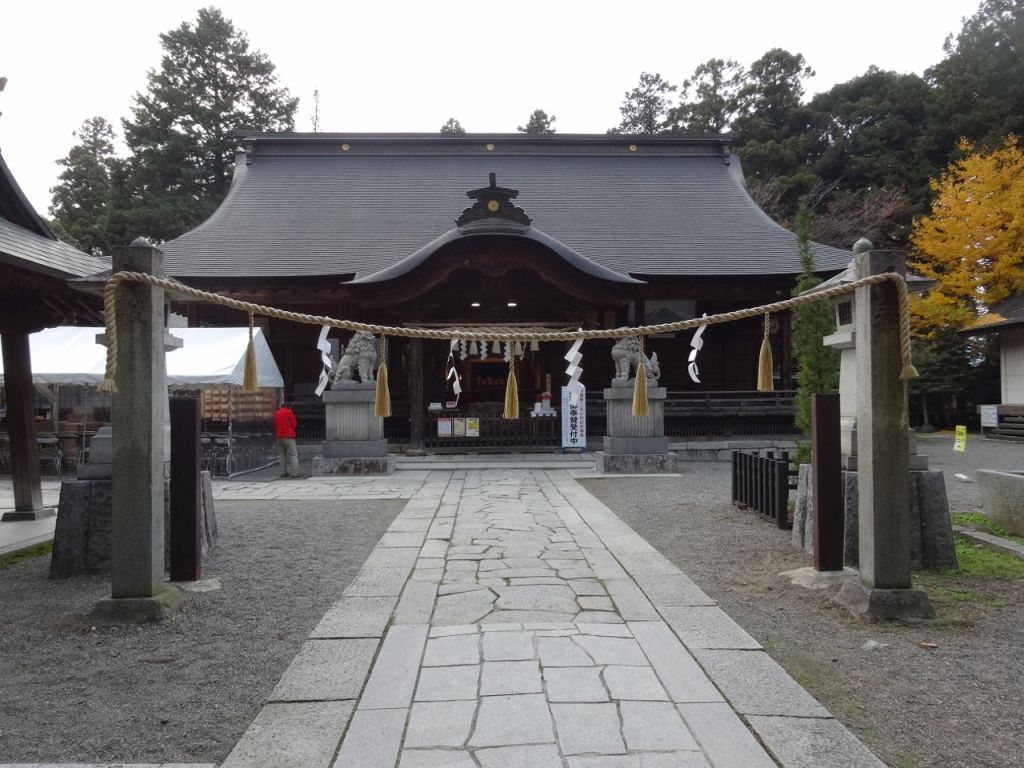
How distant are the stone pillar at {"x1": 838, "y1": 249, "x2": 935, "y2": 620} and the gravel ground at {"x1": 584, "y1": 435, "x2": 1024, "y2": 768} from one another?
6.7 inches

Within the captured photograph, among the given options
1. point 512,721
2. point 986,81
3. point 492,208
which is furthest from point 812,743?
point 986,81

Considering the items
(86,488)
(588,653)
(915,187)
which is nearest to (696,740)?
(588,653)

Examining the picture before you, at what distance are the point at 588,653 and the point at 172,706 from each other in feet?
6.58

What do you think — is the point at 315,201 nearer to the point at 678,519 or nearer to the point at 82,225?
the point at 678,519

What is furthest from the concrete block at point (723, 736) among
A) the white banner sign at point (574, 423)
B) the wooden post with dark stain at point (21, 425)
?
the white banner sign at point (574, 423)

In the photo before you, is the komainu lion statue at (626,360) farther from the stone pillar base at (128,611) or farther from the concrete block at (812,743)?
the concrete block at (812,743)

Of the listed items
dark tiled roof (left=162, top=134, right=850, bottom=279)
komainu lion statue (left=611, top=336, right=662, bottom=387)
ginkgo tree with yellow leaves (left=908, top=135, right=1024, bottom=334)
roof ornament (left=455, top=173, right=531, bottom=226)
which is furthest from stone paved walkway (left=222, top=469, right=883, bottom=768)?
ginkgo tree with yellow leaves (left=908, top=135, right=1024, bottom=334)

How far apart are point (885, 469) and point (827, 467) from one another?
778 millimetres

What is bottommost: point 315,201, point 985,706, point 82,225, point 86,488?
point 985,706

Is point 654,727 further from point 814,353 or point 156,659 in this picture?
point 814,353

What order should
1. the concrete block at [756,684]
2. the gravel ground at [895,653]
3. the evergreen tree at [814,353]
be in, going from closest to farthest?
1. the gravel ground at [895,653]
2. the concrete block at [756,684]
3. the evergreen tree at [814,353]

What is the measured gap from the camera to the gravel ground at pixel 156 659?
2.70 meters

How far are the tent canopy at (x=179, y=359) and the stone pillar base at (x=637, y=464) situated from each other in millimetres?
6402

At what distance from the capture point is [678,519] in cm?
754
